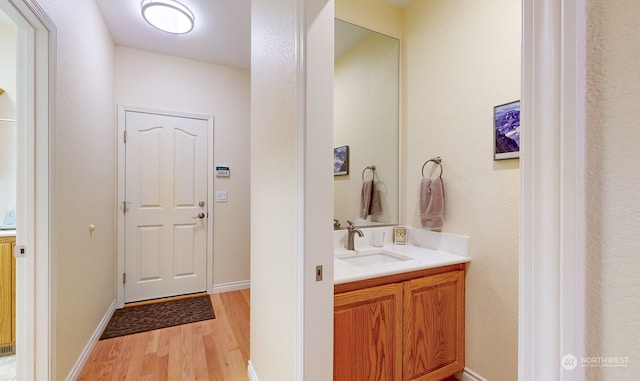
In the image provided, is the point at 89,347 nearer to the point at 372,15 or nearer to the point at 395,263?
the point at 395,263

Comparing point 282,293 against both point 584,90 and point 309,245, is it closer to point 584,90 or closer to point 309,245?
point 309,245

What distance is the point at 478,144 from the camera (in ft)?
5.65

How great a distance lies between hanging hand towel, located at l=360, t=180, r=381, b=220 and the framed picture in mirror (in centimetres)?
21

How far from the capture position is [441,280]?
1689 mm

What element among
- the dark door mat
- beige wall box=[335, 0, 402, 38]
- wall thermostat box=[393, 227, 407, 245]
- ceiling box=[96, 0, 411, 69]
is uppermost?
ceiling box=[96, 0, 411, 69]

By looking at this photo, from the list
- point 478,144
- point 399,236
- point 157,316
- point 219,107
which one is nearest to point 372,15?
point 478,144

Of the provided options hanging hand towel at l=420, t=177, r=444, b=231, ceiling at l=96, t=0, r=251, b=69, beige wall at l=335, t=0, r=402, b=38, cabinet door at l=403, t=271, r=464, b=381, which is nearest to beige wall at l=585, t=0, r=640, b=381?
cabinet door at l=403, t=271, r=464, b=381

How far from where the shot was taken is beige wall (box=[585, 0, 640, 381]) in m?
0.29

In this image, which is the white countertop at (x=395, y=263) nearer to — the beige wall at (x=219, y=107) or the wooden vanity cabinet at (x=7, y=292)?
the beige wall at (x=219, y=107)

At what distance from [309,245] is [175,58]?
3061 millimetres

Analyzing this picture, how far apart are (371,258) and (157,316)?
2244 mm

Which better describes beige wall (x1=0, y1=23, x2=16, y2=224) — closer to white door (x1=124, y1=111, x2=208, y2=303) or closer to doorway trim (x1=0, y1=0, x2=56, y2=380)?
white door (x1=124, y1=111, x2=208, y2=303)

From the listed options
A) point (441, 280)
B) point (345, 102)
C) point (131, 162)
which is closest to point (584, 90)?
point (441, 280)

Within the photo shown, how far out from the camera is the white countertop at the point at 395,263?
1418 mm
